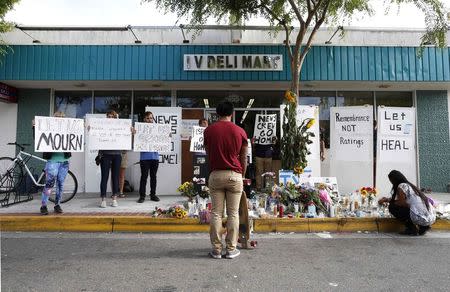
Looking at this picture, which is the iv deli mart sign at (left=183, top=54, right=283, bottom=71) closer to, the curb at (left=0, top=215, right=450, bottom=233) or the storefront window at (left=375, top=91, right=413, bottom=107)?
the storefront window at (left=375, top=91, right=413, bottom=107)

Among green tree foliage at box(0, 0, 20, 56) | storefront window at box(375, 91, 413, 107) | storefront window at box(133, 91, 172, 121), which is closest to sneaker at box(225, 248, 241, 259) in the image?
storefront window at box(133, 91, 172, 121)

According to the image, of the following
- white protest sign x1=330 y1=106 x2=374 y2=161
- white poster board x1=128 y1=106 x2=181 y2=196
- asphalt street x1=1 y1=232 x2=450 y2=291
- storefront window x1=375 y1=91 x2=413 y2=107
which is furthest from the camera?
storefront window x1=375 y1=91 x2=413 y2=107

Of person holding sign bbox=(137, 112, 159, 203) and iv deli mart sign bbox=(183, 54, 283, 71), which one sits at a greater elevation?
iv deli mart sign bbox=(183, 54, 283, 71)

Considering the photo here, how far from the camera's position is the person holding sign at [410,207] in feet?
18.0

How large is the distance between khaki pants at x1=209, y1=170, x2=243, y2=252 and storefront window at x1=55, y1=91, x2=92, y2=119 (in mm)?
7404

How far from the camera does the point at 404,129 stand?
23.9ft

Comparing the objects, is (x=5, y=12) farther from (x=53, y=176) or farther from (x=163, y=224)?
(x=163, y=224)

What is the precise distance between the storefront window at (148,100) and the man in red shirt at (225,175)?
6308mm

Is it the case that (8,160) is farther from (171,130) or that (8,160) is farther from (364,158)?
(364,158)

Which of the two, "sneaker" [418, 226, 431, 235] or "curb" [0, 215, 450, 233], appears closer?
"sneaker" [418, 226, 431, 235]

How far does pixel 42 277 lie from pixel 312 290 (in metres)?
2.89

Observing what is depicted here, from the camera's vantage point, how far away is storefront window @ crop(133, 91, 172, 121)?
408 inches

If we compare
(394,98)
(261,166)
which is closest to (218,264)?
(261,166)

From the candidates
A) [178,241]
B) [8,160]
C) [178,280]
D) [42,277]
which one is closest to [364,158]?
[178,241]
